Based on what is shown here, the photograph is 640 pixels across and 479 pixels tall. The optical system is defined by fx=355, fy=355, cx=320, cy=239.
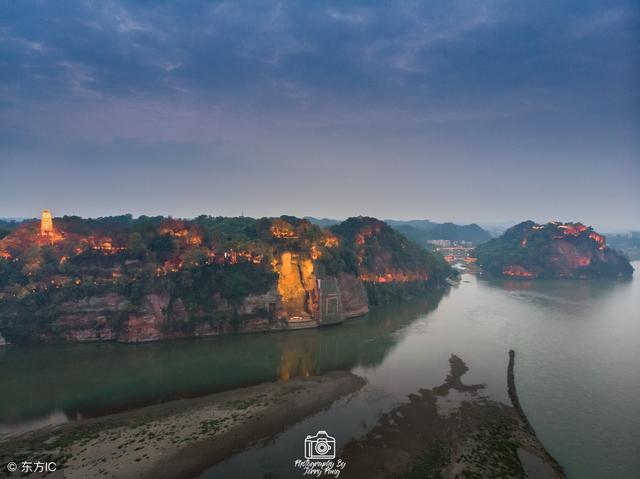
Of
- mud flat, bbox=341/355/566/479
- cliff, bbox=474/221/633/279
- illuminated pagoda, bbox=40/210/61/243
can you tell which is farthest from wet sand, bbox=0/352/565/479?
cliff, bbox=474/221/633/279

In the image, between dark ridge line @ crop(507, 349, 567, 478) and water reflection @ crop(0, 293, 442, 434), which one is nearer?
dark ridge line @ crop(507, 349, 567, 478)

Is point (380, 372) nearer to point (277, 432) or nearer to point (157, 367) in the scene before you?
point (277, 432)

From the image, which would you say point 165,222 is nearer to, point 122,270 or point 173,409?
point 122,270

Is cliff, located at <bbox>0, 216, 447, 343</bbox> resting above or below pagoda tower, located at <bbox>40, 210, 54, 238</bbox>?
below

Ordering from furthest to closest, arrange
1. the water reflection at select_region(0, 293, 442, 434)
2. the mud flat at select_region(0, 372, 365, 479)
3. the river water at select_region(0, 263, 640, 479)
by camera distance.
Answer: the water reflection at select_region(0, 293, 442, 434) → the river water at select_region(0, 263, 640, 479) → the mud flat at select_region(0, 372, 365, 479)

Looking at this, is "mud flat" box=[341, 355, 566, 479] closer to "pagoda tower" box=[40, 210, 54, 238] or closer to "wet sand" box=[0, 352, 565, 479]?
"wet sand" box=[0, 352, 565, 479]

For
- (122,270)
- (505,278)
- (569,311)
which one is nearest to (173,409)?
(122,270)

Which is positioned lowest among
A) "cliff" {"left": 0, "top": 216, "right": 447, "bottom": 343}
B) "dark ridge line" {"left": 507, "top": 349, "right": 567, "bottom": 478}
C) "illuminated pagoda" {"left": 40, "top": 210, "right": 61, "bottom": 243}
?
"dark ridge line" {"left": 507, "top": 349, "right": 567, "bottom": 478}
